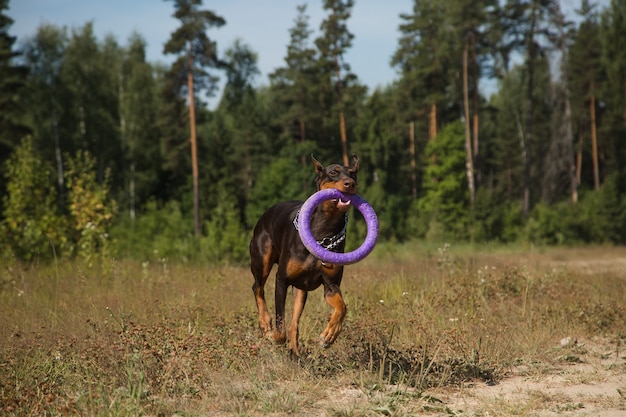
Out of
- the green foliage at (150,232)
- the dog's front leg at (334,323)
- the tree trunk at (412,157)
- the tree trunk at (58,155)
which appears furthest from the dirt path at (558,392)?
the tree trunk at (412,157)

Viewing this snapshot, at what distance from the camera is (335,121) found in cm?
3919

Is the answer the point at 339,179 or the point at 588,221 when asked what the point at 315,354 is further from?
the point at 588,221

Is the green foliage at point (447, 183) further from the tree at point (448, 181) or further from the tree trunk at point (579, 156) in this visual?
the tree trunk at point (579, 156)

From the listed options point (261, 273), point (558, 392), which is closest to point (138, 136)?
point (261, 273)

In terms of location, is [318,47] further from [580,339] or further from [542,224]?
[580,339]

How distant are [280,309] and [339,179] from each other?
150cm

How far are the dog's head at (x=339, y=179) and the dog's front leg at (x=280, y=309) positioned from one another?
3.40 ft

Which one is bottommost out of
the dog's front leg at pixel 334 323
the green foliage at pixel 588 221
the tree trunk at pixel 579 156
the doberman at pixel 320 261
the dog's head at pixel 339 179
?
the green foliage at pixel 588 221

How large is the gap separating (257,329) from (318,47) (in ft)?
107

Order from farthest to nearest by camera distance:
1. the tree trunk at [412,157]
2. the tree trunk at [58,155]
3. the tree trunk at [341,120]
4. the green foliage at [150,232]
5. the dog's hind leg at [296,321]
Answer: the tree trunk at [412,157], the tree trunk at [341,120], the tree trunk at [58,155], the green foliage at [150,232], the dog's hind leg at [296,321]

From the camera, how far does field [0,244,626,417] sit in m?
5.07

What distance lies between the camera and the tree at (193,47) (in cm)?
3256

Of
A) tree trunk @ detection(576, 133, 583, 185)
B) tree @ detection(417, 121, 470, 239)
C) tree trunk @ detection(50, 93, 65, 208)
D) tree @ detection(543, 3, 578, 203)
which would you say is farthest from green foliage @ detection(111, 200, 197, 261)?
tree trunk @ detection(576, 133, 583, 185)

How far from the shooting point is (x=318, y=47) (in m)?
37.6
